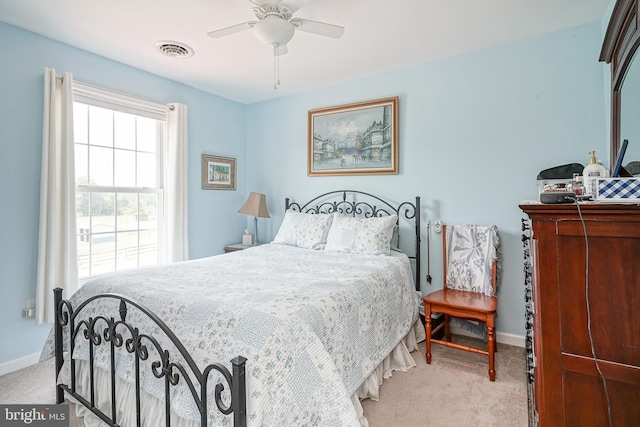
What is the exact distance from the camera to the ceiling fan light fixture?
78.7 inches

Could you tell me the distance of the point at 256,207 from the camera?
13.2 ft

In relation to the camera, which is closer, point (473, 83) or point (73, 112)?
point (73, 112)

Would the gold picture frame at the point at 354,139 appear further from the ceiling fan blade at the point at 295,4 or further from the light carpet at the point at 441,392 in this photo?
the light carpet at the point at 441,392

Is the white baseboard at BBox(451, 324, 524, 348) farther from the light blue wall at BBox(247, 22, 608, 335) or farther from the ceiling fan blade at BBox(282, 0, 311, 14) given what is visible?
the ceiling fan blade at BBox(282, 0, 311, 14)

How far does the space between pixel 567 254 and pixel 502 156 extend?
2094 mm

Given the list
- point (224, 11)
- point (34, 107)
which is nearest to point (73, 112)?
point (34, 107)

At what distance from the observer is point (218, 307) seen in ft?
5.07

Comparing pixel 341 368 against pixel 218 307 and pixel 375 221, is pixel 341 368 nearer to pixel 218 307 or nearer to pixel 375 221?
pixel 218 307

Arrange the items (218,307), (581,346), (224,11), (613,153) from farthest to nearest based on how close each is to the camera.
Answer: (224,11) < (613,153) < (218,307) < (581,346)

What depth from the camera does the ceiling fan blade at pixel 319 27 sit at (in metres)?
2.06

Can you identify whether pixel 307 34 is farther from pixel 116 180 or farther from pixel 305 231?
pixel 116 180

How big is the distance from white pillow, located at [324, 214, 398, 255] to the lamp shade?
116cm

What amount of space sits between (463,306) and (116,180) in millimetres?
3307

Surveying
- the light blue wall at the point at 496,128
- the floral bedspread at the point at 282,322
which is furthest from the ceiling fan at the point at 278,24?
the floral bedspread at the point at 282,322
